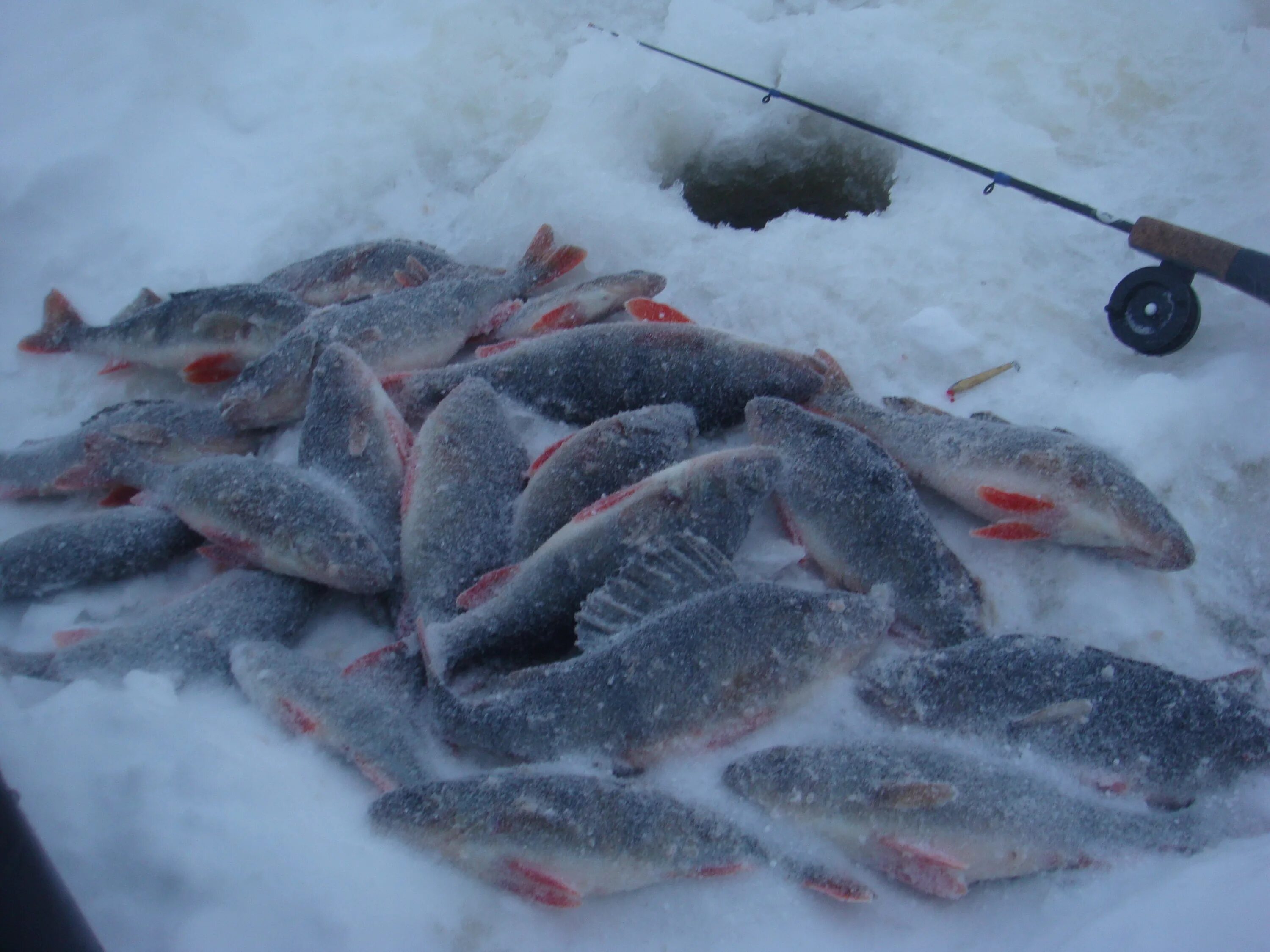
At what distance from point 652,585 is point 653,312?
1.27m

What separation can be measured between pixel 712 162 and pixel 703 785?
3.55 metres

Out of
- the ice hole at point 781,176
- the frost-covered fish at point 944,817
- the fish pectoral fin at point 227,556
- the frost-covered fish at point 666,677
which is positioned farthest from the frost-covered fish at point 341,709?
the ice hole at point 781,176

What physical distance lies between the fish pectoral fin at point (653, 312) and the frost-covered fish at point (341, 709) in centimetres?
164

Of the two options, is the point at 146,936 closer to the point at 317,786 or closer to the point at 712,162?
the point at 317,786

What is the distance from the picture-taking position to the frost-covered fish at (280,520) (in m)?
2.33

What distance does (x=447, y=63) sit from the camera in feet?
15.2

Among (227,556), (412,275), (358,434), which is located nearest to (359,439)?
(358,434)

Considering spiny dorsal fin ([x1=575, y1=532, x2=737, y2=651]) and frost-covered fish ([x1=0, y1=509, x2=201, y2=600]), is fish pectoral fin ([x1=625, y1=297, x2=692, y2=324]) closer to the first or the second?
spiny dorsal fin ([x1=575, y1=532, x2=737, y2=651])

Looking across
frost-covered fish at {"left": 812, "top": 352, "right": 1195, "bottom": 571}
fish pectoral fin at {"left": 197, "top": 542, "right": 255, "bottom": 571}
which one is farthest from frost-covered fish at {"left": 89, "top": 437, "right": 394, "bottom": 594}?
frost-covered fish at {"left": 812, "top": 352, "right": 1195, "bottom": 571}

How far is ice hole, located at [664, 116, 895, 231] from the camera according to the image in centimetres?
432

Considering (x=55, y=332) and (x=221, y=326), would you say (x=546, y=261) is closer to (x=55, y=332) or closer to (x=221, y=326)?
(x=221, y=326)

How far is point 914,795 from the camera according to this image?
5.85 feet

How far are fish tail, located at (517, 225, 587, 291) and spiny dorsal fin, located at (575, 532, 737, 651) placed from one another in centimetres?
167

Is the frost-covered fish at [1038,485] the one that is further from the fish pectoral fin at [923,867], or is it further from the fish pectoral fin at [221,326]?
the fish pectoral fin at [221,326]
